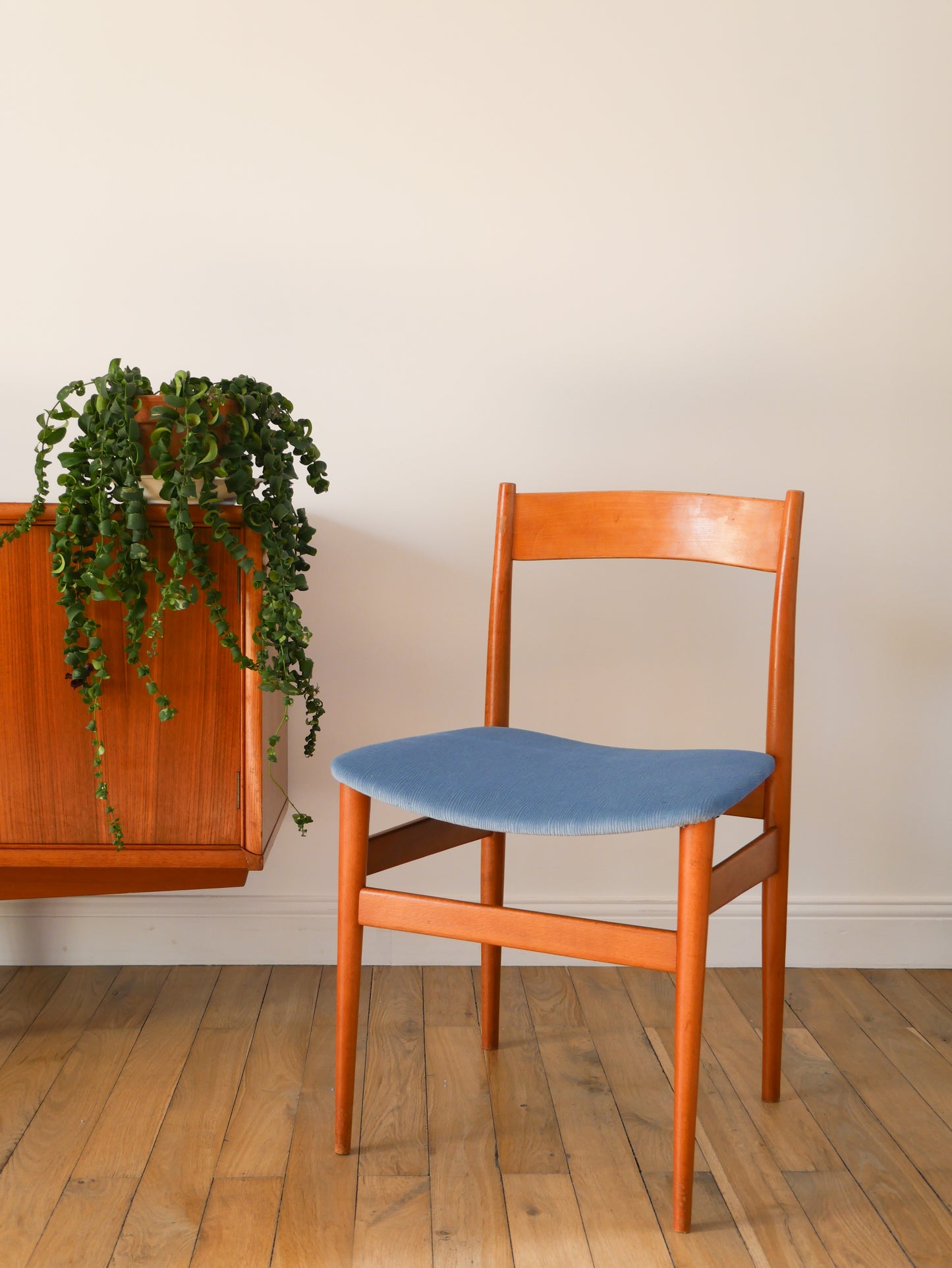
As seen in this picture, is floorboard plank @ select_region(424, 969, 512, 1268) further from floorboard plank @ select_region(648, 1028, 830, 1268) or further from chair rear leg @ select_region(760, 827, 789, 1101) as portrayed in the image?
chair rear leg @ select_region(760, 827, 789, 1101)

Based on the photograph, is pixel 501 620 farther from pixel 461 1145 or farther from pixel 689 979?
pixel 461 1145

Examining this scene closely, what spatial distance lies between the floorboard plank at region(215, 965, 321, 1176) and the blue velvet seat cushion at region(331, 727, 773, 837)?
0.50m

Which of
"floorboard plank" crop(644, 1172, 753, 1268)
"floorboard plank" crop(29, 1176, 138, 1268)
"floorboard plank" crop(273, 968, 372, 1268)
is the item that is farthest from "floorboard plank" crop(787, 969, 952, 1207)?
"floorboard plank" crop(29, 1176, 138, 1268)

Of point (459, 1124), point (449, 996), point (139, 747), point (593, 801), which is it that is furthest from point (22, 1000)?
point (593, 801)

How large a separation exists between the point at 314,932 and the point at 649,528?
0.99 metres

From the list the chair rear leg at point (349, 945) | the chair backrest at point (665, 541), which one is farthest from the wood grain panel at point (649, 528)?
the chair rear leg at point (349, 945)

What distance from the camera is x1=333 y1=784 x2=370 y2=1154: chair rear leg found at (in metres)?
1.30

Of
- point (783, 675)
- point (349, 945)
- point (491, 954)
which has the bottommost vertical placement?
point (491, 954)

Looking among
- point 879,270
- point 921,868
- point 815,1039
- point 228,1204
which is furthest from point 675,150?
point 228,1204

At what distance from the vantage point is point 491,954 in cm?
161

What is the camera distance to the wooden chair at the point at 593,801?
116cm

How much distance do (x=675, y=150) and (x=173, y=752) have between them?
135cm

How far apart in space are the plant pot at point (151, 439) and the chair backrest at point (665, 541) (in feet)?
1.40

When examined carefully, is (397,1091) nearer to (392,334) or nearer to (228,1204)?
(228,1204)
